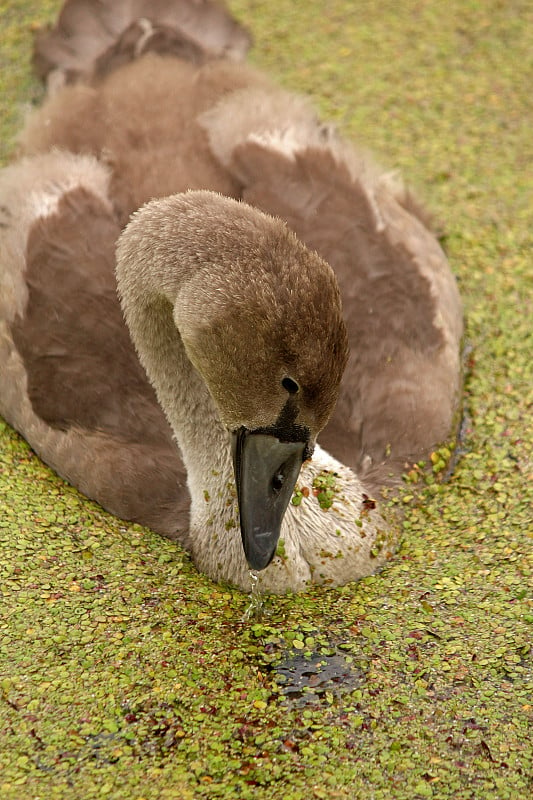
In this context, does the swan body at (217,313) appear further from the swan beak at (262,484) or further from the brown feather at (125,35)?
the brown feather at (125,35)

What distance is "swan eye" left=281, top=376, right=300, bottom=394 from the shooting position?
299 centimetres

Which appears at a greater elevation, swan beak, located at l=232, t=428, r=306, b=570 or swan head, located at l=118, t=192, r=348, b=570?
swan head, located at l=118, t=192, r=348, b=570

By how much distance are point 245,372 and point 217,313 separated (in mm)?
178

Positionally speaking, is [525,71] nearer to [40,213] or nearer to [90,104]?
[90,104]

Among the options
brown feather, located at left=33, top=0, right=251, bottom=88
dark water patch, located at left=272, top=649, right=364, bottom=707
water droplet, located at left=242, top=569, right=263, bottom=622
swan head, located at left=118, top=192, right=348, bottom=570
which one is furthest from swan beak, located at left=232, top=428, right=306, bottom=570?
brown feather, located at left=33, top=0, right=251, bottom=88

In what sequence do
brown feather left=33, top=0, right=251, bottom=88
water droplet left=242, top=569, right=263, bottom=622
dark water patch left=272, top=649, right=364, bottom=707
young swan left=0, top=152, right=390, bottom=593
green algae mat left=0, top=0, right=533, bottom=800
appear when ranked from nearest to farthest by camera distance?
green algae mat left=0, top=0, right=533, bottom=800 < young swan left=0, top=152, right=390, bottom=593 < dark water patch left=272, top=649, right=364, bottom=707 < water droplet left=242, top=569, right=263, bottom=622 < brown feather left=33, top=0, right=251, bottom=88

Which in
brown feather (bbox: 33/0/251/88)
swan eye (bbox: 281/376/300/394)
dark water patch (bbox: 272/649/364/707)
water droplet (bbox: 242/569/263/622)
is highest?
swan eye (bbox: 281/376/300/394)

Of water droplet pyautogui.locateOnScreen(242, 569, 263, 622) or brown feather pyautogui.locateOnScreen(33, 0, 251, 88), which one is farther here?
brown feather pyautogui.locateOnScreen(33, 0, 251, 88)

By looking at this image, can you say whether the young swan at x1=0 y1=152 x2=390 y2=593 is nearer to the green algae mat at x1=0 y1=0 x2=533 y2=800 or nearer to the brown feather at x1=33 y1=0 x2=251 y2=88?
the green algae mat at x1=0 y1=0 x2=533 y2=800

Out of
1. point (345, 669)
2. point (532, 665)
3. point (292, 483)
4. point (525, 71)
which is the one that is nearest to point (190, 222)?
point (292, 483)

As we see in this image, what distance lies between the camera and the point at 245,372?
3078mm

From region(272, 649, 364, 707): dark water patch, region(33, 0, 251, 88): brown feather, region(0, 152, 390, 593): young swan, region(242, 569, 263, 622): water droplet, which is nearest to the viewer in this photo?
region(0, 152, 390, 593): young swan

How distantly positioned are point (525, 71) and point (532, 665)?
13.0 feet

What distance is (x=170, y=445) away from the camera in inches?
156
